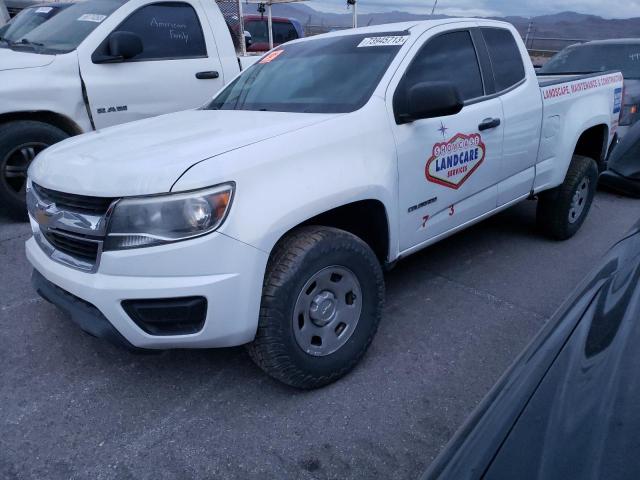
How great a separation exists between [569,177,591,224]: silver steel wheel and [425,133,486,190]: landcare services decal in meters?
1.57

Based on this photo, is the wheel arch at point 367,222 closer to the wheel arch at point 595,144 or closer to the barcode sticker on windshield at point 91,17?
the wheel arch at point 595,144

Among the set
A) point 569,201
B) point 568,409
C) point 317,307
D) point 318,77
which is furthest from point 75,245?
point 569,201

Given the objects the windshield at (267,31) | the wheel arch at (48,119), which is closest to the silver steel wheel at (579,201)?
the wheel arch at (48,119)

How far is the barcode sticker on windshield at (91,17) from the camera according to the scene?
469 cm

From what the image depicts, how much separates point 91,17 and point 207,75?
1131mm

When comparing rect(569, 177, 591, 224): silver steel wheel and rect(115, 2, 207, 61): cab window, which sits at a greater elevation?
rect(115, 2, 207, 61): cab window

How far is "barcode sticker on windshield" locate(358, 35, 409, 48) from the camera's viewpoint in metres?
3.08

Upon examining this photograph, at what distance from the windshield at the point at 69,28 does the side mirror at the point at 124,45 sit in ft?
1.01

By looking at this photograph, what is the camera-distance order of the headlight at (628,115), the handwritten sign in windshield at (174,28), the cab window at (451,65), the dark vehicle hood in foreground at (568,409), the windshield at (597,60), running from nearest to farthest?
1. the dark vehicle hood in foreground at (568,409)
2. the cab window at (451,65)
3. the handwritten sign in windshield at (174,28)
4. the headlight at (628,115)
5. the windshield at (597,60)

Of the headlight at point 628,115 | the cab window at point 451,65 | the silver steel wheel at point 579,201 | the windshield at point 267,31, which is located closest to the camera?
the cab window at point 451,65

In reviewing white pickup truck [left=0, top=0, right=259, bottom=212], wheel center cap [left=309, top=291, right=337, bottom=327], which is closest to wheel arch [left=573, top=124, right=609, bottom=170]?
wheel center cap [left=309, top=291, right=337, bottom=327]

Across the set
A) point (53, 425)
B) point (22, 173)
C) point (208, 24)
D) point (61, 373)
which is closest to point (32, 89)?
point (22, 173)

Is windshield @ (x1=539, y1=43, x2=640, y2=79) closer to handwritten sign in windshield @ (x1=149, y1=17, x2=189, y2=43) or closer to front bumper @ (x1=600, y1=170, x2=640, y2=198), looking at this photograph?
front bumper @ (x1=600, y1=170, x2=640, y2=198)

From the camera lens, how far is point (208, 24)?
530 cm
